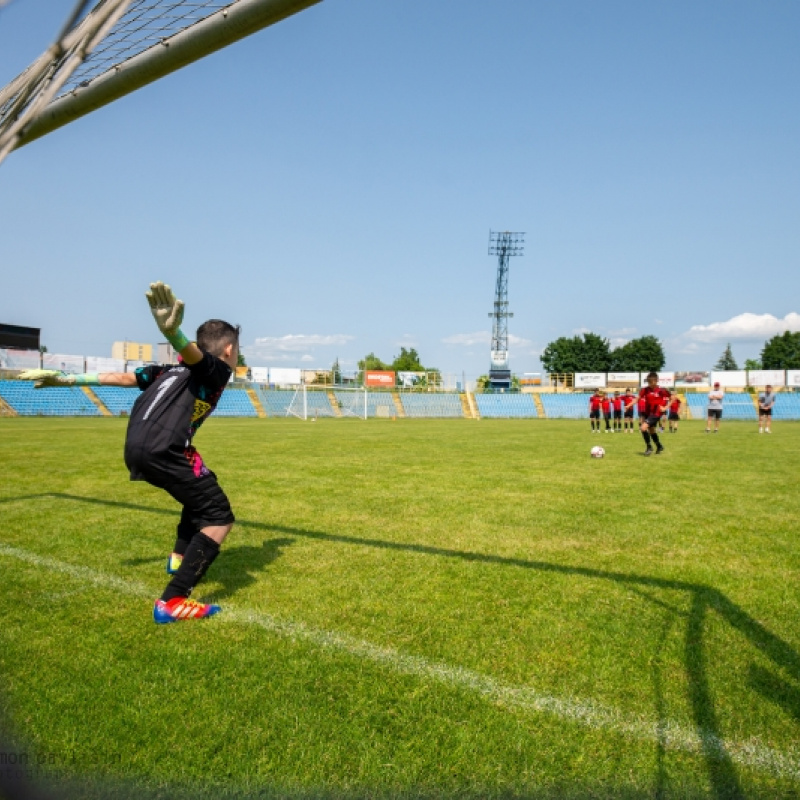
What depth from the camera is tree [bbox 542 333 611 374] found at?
11975 cm

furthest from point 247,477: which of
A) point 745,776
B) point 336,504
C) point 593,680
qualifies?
point 745,776

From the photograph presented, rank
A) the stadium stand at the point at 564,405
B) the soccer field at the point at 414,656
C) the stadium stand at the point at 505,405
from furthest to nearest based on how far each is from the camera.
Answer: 1. the stadium stand at the point at 505,405
2. the stadium stand at the point at 564,405
3. the soccer field at the point at 414,656

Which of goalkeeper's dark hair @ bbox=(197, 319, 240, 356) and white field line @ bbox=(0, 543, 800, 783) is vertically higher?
goalkeeper's dark hair @ bbox=(197, 319, 240, 356)

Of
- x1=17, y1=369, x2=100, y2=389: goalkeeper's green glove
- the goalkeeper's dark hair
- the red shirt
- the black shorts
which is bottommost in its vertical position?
the black shorts

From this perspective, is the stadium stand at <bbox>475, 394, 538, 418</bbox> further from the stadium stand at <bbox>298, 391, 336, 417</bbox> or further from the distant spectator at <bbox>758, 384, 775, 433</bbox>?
the distant spectator at <bbox>758, 384, 775, 433</bbox>

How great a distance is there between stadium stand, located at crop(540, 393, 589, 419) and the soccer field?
158 ft

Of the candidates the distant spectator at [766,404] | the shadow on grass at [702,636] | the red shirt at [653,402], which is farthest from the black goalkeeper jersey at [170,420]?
the distant spectator at [766,404]

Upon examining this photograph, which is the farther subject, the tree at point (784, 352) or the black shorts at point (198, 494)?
the tree at point (784, 352)

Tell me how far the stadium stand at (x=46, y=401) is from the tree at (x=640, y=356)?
336 ft

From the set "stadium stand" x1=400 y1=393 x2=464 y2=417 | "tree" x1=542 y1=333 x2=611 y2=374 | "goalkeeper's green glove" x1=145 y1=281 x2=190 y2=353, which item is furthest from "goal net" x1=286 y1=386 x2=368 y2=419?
"tree" x1=542 y1=333 x2=611 y2=374

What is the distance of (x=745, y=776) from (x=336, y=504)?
6395 mm

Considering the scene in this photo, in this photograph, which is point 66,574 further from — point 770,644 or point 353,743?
point 770,644

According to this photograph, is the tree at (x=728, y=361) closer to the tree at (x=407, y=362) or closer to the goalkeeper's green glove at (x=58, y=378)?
the tree at (x=407, y=362)

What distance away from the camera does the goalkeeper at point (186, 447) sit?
4188 mm
